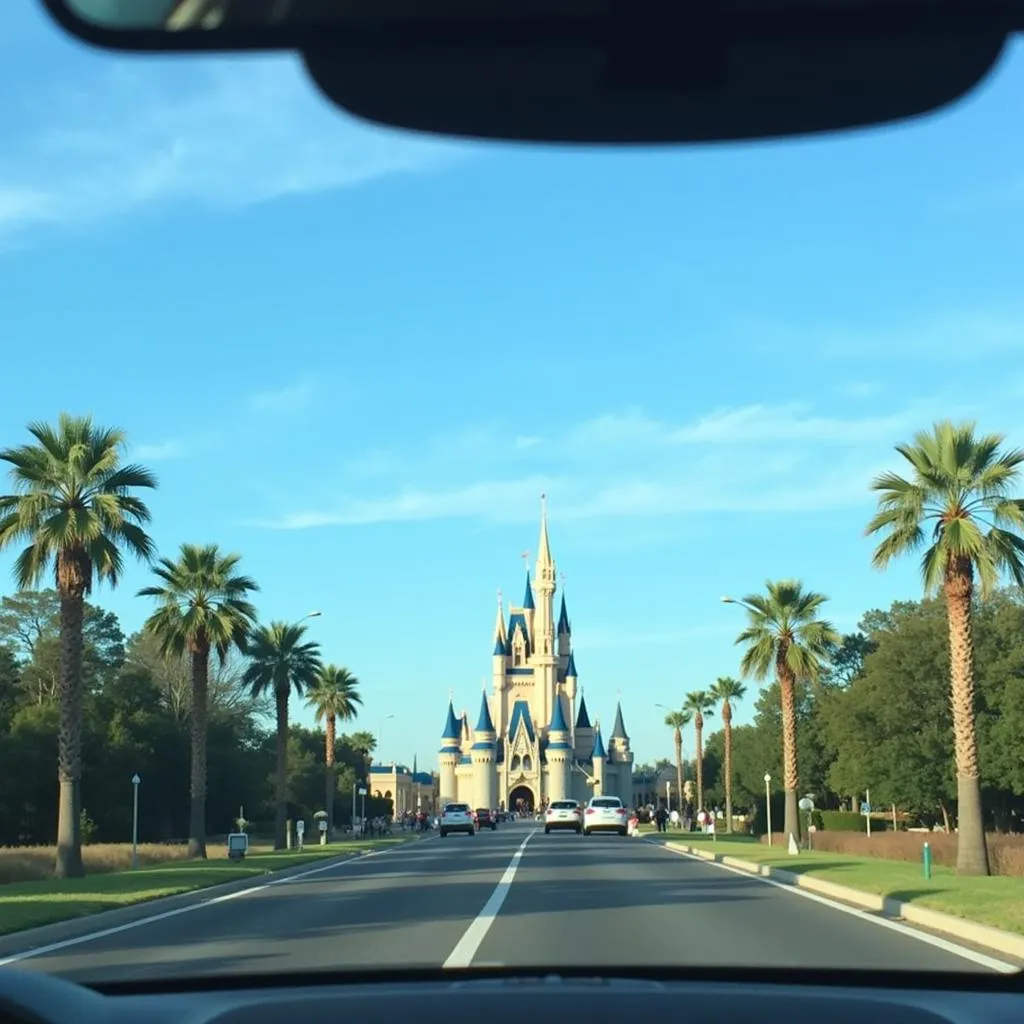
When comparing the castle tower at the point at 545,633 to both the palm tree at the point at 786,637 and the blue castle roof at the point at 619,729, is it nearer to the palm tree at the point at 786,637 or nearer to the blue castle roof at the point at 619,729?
the blue castle roof at the point at 619,729

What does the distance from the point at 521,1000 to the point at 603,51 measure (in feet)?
8.20

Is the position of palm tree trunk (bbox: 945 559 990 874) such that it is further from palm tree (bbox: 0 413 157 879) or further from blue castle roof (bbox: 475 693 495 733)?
blue castle roof (bbox: 475 693 495 733)

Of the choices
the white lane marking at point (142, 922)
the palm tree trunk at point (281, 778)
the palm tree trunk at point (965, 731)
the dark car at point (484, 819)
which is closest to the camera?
A: the white lane marking at point (142, 922)

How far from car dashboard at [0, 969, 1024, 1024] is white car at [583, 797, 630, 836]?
67.2m

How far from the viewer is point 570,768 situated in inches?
6412

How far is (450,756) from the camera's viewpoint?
17112cm

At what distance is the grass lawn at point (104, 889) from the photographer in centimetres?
2355

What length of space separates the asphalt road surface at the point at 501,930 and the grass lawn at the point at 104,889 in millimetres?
1579

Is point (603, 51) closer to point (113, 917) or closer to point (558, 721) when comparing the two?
point (113, 917)

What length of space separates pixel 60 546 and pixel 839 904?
21581 mm

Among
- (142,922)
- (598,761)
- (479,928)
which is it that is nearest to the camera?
(479,928)

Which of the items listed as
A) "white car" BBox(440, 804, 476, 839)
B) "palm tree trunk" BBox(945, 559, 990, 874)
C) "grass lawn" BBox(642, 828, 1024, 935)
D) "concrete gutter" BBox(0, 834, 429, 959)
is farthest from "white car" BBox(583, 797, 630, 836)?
"palm tree trunk" BBox(945, 559, 990, 874)

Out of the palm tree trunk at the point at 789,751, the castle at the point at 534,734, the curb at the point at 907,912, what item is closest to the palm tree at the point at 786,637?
the palm tree trunk at the point at 789,751

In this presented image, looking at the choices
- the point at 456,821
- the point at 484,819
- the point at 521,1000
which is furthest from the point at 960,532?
the point at 484,819
